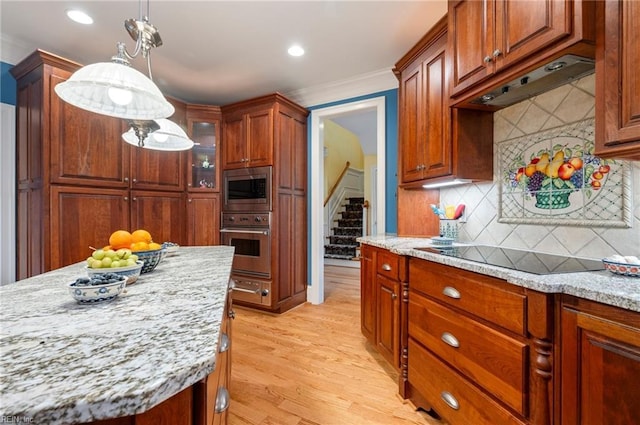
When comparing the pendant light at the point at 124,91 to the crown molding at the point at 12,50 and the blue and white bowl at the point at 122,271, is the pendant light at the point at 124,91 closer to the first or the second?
the blue and white bowl at the point at 122,271

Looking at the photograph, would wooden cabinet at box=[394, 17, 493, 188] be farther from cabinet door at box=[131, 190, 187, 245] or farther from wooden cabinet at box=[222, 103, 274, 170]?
cabinet door at box=[131, 190, 187, 245]

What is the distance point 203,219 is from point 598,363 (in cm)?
335

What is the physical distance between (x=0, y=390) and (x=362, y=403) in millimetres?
1700

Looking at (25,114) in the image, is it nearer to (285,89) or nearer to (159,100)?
(159,100)

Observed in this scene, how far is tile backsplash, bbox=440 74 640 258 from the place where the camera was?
4.05ft

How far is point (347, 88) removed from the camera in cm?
323

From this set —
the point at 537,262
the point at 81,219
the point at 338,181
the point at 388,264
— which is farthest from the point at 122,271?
the point at 338,181

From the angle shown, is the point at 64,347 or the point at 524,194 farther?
the point at 524,194

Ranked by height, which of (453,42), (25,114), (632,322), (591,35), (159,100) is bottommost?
(632,322)

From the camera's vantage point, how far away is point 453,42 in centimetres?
167

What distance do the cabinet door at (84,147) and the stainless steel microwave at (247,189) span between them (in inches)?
39.9

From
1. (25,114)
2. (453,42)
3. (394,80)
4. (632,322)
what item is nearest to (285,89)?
(394,80)

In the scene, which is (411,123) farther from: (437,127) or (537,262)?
(537,262)

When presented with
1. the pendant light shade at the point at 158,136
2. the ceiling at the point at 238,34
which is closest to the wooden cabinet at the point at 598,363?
the pendant light shade at the point at 158,136
